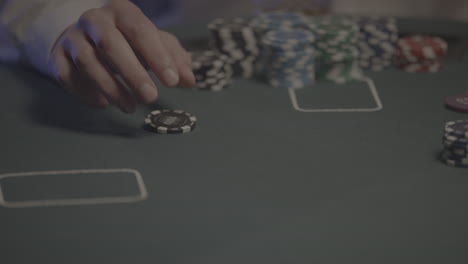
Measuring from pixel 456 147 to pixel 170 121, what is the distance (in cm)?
80

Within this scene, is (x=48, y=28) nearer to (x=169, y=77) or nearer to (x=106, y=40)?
(x=106, y=40)

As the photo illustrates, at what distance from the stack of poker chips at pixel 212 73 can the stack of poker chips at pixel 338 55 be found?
1.13 feet

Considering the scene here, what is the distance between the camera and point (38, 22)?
241 centimetres

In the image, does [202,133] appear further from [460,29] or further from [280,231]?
[460,29]

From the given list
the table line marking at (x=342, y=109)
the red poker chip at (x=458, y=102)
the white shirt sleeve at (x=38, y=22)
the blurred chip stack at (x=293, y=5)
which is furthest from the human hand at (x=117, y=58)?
the blurred chip stack at (x=293, y=5)

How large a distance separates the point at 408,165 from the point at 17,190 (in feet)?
3.20

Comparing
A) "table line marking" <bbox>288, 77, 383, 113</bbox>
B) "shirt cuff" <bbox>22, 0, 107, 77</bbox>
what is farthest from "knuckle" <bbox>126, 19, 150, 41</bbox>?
"table line marking" <bbox>288, 77, 383, 113</bbox>

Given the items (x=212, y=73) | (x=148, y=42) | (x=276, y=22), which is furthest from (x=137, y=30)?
(x=276, y=22)

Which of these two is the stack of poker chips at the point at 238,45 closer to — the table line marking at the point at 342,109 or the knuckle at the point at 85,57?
the table line marking at the point at 342,109

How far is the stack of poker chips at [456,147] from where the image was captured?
1.76 meters

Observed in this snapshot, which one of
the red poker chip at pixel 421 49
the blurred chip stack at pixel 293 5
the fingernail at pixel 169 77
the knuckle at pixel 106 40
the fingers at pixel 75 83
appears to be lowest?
the blurred chip stack at pixel 293 5

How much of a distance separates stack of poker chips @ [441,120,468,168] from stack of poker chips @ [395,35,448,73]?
76 centimetres

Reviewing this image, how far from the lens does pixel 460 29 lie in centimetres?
286

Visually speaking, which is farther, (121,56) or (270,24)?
(270,24)
